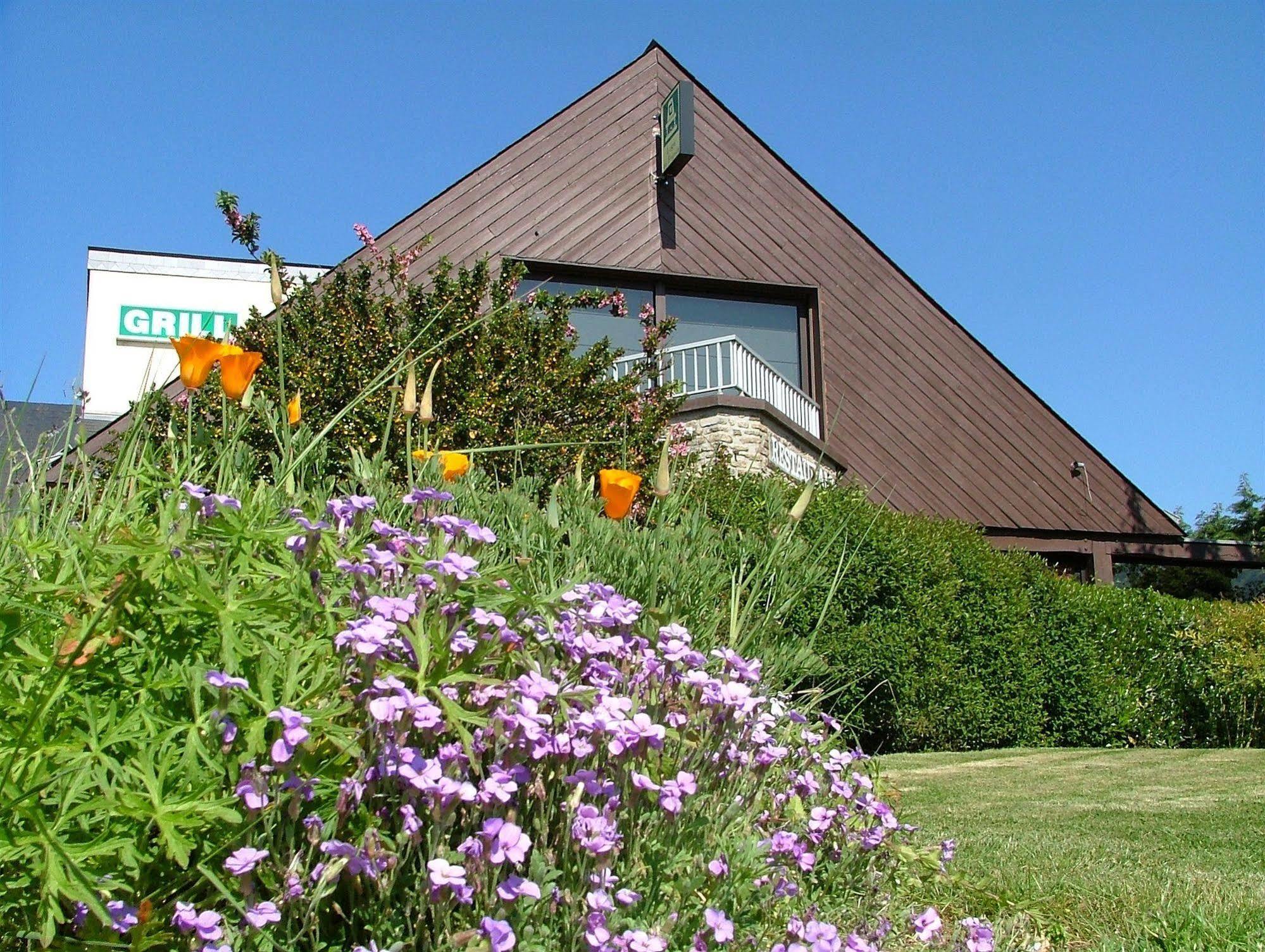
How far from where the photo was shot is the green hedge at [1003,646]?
8.55m

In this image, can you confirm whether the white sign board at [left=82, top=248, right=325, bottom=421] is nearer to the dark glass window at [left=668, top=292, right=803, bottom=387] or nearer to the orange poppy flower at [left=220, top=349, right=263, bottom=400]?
the dark glass window at [left=668, top=292, right=803, bottom=387]

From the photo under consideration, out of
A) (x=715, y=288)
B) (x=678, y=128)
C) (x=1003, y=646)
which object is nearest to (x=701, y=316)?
(x=715, y=288)

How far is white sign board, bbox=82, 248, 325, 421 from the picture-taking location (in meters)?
18.3

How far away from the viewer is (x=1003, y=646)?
9688 millimetres

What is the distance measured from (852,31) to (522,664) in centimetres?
780

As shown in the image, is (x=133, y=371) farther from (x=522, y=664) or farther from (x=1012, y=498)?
(x=522, y=664)

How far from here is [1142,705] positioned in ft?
35.9

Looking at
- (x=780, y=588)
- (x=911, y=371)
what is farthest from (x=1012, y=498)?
(x=780, y=588)

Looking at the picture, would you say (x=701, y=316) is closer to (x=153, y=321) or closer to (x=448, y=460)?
(x=153, y=321)

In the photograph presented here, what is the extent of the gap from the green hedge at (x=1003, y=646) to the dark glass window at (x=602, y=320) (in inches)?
203

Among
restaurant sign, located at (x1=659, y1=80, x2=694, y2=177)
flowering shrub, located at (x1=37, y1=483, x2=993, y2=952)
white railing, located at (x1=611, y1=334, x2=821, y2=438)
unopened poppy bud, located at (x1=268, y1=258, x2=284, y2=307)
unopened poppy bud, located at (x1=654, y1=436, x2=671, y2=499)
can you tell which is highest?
restaurant sign, located at (x1=659, y1=80, x2=694, y2=177)

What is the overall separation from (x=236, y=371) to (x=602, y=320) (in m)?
11.8

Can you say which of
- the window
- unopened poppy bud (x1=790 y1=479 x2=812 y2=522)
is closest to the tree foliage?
unopened poppy bud (x1=790 y1=479 x2=812 y2=522)

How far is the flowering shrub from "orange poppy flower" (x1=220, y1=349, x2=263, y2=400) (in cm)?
39
